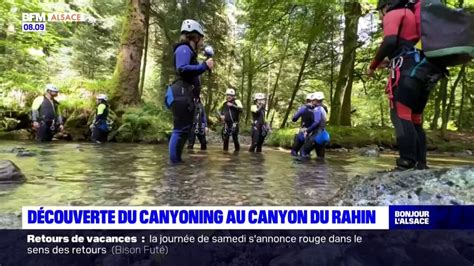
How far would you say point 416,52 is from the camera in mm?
3025

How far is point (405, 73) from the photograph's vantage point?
10.0ft

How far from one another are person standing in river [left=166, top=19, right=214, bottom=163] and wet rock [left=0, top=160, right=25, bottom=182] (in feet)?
6.03

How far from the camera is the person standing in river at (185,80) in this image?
4508mm

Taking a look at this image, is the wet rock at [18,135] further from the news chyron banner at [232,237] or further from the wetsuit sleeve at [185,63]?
the news chyron banner at [232,237]

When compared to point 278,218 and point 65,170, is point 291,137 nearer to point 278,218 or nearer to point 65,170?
point 65,170

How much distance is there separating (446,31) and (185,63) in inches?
109

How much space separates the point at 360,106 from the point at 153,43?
46.6 ft

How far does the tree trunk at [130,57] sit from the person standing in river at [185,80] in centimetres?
662

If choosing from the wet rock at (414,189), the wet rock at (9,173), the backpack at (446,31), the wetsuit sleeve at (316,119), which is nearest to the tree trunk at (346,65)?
the wetsuit sleeve at (316,119)

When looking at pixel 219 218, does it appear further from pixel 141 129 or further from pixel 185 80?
pixel 141 129

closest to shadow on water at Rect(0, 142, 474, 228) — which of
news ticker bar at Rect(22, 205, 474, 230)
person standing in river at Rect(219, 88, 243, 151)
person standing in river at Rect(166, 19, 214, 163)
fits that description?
news ticker bar at Rect(22, 205, 474, 230)

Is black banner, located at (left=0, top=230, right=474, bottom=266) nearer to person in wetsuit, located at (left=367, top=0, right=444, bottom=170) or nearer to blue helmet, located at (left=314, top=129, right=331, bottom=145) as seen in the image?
person in wetsuit, located at (left=367, top=0, right=444, bottom=170)

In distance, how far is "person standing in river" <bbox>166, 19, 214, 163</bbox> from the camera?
177 inches

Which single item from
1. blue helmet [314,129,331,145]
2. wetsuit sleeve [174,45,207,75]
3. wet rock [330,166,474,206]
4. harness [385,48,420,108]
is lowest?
wet rock [330,166,474,206]
